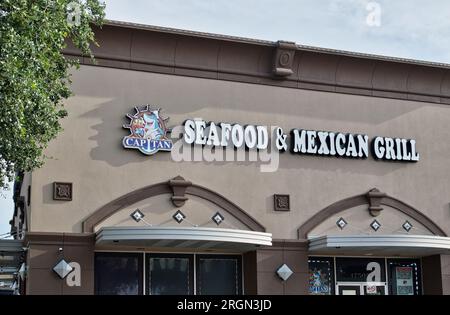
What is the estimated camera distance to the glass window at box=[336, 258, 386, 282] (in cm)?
2239

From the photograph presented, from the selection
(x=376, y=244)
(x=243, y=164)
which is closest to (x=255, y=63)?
(x=243, y=164)

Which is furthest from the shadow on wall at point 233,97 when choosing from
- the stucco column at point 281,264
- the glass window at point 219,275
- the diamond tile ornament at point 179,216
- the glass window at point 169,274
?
the glass window at point 219,275

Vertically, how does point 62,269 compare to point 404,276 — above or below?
above

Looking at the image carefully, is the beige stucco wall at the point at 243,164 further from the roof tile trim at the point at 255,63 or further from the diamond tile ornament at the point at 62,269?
the diamond tile ornament at the point at 62,269

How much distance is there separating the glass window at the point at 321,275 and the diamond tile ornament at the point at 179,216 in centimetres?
495

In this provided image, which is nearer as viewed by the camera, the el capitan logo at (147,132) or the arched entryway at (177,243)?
the arched entryway at (177,243)

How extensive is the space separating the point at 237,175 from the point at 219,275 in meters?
3.38

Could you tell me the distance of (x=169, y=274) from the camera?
20359mm

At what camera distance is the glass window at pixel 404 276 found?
75.9 feet

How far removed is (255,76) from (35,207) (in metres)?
8.53

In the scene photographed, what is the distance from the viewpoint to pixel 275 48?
21766 millimetres

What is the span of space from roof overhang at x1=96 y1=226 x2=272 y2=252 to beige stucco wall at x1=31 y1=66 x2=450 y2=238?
4.44 feet

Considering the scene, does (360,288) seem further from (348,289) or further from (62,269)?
(62,269)
